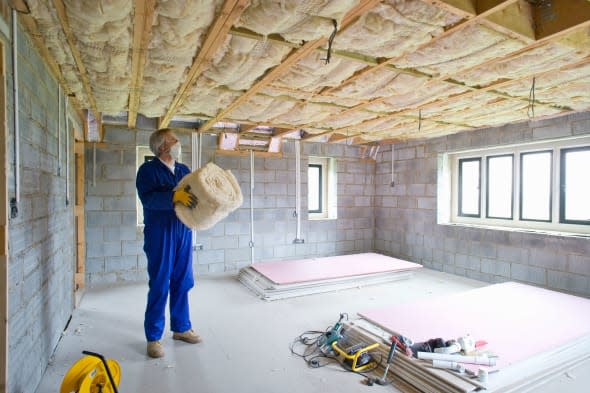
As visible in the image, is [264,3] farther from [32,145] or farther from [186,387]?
[186,387]

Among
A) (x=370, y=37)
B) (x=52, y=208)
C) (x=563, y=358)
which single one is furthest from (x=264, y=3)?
(x=563, y=358)

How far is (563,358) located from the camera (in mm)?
2518

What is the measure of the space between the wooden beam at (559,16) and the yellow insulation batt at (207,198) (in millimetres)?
2081

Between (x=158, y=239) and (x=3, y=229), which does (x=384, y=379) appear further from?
(x=3, y=229)

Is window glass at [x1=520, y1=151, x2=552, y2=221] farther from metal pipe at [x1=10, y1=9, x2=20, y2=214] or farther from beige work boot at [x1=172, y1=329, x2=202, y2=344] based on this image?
metal pipe at [x1=10, y1=9, x2=20, y2=214]

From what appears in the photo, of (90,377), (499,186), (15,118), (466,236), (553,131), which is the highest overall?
(553,131)

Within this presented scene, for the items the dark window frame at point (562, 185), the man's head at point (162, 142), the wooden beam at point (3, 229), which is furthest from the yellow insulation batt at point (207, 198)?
the dark window frame at point (562, 185)

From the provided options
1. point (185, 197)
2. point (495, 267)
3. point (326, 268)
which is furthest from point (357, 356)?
point (495, 267)

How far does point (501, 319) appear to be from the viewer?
3.06m

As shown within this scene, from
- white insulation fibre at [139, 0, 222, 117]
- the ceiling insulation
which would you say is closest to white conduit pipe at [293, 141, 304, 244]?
the ceiling insulation

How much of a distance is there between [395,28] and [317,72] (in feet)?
2.54

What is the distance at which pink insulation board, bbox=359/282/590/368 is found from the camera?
103 inches

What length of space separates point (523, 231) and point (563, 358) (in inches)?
87.3

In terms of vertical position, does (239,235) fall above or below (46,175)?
below
